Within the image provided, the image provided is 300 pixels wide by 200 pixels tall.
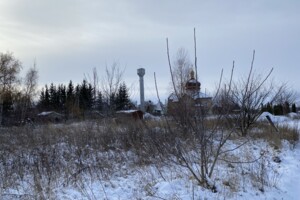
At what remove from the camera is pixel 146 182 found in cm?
705

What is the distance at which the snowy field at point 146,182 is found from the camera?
241 inches

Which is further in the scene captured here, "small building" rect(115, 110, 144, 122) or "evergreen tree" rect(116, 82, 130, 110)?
"evergreen tree" rect(116, 82, 130, 110)

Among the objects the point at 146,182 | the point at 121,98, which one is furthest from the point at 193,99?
the point at 121,98

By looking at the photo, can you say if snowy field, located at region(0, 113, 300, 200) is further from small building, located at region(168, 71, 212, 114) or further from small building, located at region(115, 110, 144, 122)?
small building, located at region(115, 110, 144, 122)

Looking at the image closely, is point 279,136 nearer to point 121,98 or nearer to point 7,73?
point 121,98

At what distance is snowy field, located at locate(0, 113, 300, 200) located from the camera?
611 centimetres

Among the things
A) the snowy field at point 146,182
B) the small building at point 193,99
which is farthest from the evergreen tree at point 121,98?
the small building at point 193,99

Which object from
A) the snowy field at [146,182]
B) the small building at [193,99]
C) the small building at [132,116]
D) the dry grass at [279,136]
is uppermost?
the small building at [193,99]

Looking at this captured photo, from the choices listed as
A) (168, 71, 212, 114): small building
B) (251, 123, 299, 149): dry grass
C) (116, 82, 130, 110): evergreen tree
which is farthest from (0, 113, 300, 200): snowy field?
(116, 82, 130, 110): evergreen tree

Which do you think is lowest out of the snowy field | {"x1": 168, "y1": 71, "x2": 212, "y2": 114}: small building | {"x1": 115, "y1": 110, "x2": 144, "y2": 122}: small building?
the snowy field

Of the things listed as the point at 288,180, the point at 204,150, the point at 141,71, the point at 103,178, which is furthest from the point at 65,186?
the point at 141,71

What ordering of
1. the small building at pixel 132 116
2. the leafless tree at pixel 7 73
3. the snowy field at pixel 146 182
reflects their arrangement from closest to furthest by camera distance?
the snowy field at pixel 146 182, the small building at pixel 132 116, the leafless tree at pixel 7 73

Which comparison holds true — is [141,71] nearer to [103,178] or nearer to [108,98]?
[108,98]

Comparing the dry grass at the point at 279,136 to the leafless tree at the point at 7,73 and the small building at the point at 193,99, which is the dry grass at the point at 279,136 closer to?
the small building at the point at 193,99
